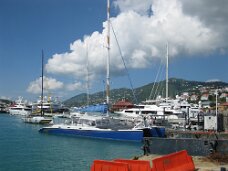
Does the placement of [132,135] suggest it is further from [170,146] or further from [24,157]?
[170,146]

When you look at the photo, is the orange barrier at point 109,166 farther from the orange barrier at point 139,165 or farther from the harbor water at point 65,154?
the harbor water at point 65,154

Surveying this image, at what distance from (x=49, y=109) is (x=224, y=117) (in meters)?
113

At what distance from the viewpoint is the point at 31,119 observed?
90.2 metres

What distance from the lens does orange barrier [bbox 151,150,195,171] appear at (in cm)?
1551

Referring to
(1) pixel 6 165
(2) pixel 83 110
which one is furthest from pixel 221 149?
(2) pixel 83 110

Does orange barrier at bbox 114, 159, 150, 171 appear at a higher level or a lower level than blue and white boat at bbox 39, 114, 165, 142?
higher

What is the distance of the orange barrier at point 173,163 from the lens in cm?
1551

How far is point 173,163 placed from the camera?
54.0 ft

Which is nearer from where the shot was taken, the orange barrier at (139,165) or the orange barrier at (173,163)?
the orange barrier at (139,165)

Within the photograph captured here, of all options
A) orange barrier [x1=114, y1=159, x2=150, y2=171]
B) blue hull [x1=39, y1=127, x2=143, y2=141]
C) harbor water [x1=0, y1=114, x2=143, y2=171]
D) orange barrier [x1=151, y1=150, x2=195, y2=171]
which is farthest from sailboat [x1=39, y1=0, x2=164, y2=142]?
orange barrier [x1=114, y1=159, x2=150, y2=171]

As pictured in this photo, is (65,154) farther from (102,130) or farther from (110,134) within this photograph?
(102,130)

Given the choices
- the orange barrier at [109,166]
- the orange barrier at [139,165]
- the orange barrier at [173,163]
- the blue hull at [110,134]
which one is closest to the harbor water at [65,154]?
the blue hull at [110,134]

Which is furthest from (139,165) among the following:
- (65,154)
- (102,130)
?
(102,130)

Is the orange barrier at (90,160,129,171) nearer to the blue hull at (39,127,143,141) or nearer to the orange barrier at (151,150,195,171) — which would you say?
the orange barrier at (151,150,195,171)
